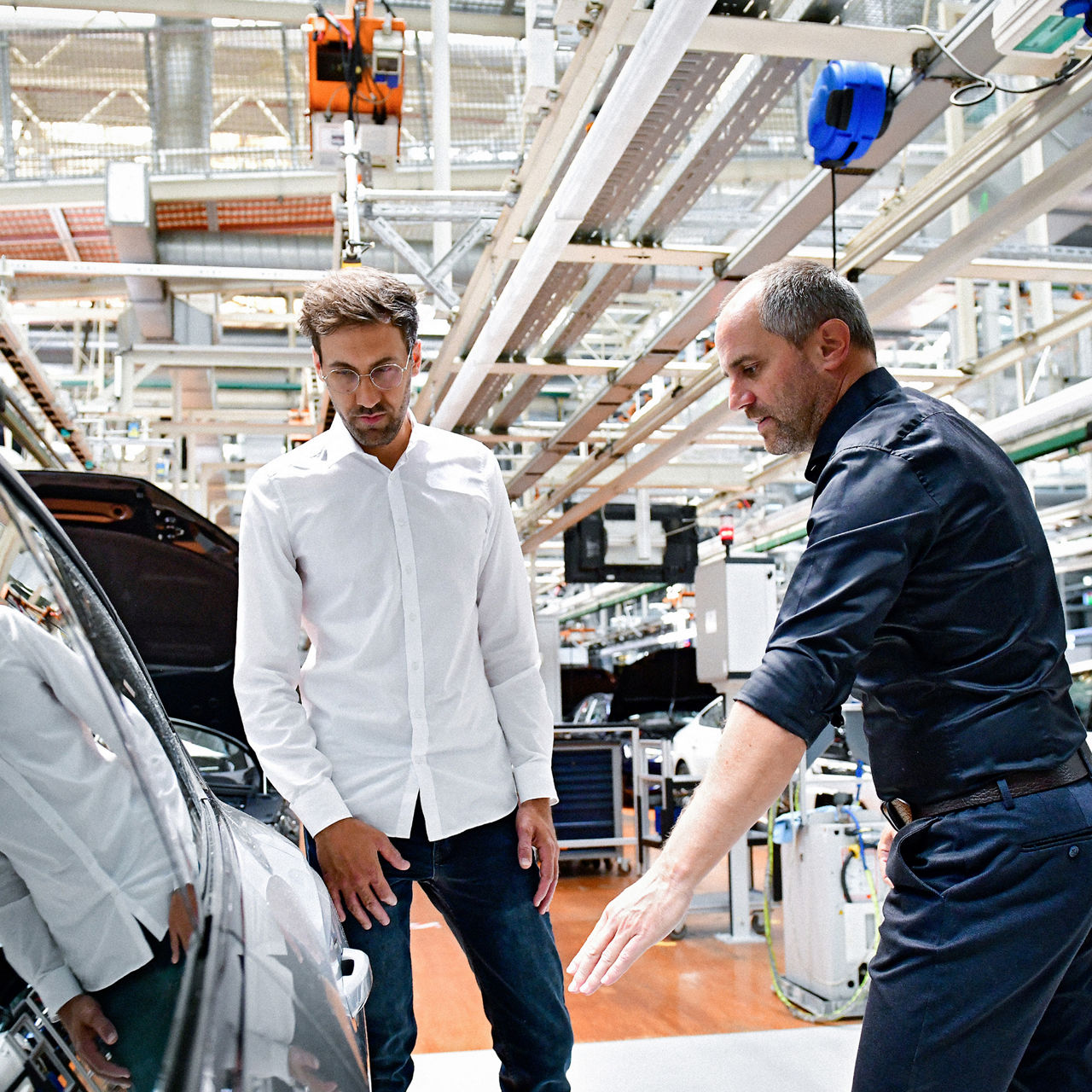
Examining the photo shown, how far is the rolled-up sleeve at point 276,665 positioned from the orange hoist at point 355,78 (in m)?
3.31

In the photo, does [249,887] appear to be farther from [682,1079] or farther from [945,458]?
[682,1079]

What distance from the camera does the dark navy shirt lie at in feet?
4.47

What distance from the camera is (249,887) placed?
4.30ft

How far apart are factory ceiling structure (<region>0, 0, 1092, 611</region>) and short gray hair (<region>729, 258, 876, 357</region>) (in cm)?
103

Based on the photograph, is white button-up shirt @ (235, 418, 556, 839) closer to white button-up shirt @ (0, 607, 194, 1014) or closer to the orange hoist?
white button-up shirt @ (0, 607, 194, 1014)

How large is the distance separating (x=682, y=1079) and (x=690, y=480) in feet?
20.3

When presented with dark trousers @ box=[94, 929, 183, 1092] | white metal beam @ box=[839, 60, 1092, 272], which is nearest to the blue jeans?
dark trousers @ box=[94, 929, 183, 1092]

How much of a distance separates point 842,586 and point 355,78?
3.93 m

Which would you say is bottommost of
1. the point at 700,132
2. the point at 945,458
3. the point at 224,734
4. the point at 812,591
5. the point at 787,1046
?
the point at 787,1046

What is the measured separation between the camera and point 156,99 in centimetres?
670

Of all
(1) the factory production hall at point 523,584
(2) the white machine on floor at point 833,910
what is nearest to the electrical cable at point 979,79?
(1) the factory production hall at point 523,584

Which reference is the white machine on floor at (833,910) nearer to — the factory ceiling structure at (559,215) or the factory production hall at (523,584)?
the factory production hall at (523,584)

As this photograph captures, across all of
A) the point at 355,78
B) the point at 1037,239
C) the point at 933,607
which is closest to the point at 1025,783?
the point at 933,607

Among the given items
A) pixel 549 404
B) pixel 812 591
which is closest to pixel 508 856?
pixel 812 591
